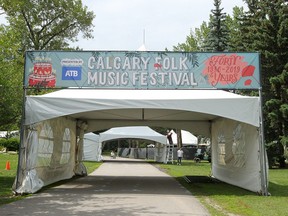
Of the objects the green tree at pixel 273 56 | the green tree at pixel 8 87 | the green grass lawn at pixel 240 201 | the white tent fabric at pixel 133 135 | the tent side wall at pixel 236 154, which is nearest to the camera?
the green grass lawn at pixel 240 201

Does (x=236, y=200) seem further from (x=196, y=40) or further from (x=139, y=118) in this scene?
(x=196, y=40)

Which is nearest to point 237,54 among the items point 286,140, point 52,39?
point 286,140

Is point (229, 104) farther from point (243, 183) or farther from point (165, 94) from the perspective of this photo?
point (243, 183)

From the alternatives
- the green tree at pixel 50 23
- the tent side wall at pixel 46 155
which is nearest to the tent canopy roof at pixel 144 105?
the tent side wall at pixel 46 155

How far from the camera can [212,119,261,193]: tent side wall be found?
39.3ft

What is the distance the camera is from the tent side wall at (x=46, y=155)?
11344 mm

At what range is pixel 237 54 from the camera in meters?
12.4

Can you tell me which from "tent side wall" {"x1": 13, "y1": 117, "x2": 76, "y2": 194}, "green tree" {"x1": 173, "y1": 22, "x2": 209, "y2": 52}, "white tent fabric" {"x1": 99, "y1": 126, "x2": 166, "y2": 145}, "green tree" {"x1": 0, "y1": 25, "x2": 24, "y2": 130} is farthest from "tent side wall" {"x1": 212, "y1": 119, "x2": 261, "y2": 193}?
"green tree" {"x1": 173, "y1": 22, "x2": 209, "y2": 52}

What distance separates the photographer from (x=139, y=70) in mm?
12312

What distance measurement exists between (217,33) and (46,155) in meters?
26.6

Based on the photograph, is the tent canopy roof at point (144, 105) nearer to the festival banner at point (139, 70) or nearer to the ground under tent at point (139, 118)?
the ground under tent at point (139, 118)

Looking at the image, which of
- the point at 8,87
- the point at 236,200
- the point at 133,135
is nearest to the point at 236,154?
the point at 236,200

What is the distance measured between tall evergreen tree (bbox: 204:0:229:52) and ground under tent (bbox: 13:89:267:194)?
20207mm

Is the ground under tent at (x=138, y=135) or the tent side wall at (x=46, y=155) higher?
the ground under tent at (x=138, y=135)
